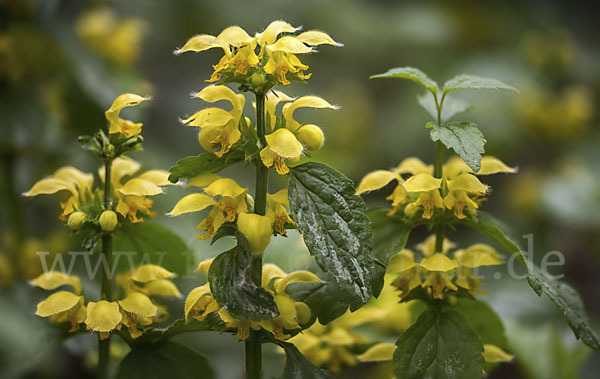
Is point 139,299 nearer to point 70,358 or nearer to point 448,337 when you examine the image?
point 448,337

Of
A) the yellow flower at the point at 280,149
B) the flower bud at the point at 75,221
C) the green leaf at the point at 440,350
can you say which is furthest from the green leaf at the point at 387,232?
the flower bud at the point at 75,221

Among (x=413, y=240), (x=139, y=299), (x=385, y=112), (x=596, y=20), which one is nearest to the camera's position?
(x=139, y=299)

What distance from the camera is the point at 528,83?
278 centimetres

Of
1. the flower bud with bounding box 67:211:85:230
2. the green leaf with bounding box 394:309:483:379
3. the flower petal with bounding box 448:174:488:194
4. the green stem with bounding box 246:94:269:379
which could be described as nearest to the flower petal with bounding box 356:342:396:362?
the green leaf with bounding box 394:309:483:379

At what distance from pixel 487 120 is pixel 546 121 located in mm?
499

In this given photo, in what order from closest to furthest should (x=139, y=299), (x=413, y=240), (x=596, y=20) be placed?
(x=139, y=299) < (x=413, y=240) < (x=596, y=20)

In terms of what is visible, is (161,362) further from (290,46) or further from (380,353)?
(290,46)

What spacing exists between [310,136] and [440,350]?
15.5 inches

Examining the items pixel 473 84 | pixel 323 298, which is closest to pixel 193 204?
pixel 323 298

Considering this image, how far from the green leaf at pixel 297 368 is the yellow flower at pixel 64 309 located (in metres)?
0.32

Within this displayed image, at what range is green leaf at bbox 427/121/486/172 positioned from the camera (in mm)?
906

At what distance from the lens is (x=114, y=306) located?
1.01 meters

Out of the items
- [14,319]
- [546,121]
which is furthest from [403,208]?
[546,121]

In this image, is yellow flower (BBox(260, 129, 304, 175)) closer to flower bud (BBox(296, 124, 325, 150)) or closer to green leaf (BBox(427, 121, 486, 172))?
flower bud (BBox(296, 124, 325, 150))
